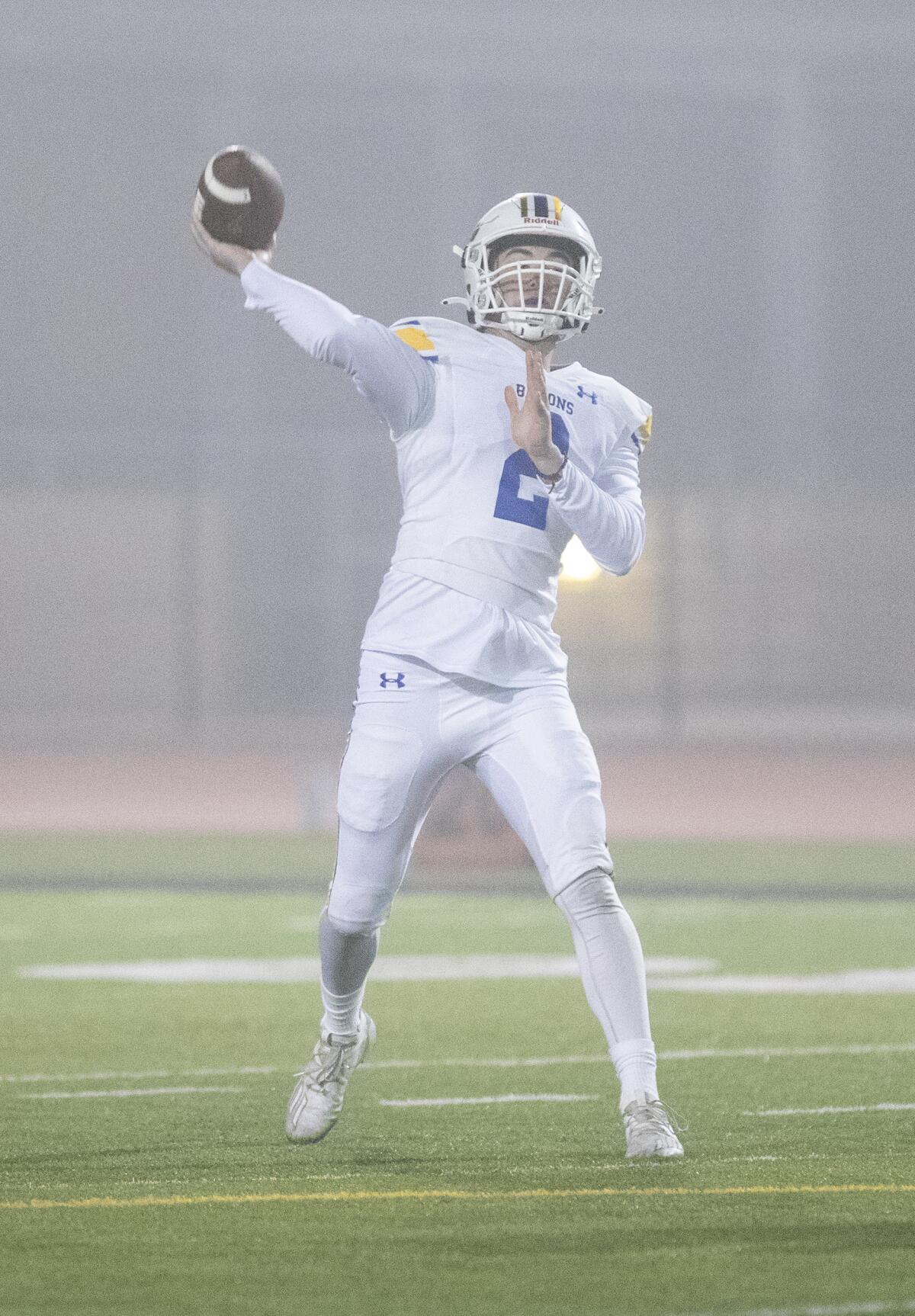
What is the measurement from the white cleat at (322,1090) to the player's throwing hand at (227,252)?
1.69 meters

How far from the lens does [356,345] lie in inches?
183

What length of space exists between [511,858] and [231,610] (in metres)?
17.8

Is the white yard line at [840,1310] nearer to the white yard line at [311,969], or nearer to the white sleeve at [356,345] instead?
the white sleeve at [356,345]

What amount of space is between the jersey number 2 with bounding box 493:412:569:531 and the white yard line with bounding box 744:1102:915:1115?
1.60 meters

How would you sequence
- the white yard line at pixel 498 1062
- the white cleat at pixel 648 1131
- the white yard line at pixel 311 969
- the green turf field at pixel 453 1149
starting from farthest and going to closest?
the white yard line at pixel 311 969 → the white yard line at pixel 498 1062 → the white cleat at pixel 648 1131 → the green turf field at pixel 453 1149

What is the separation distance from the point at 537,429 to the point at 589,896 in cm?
95

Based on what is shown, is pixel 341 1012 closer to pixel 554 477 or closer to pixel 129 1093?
pixel 129 1093

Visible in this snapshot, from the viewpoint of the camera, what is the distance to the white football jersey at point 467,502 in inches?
186

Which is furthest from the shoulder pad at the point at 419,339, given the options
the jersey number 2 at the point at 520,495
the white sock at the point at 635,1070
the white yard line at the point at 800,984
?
the white yard line at the point at 800,984

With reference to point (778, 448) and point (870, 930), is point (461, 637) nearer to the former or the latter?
point (870, 930)

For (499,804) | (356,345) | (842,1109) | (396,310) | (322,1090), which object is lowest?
(842,1109)

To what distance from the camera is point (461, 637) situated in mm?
4738

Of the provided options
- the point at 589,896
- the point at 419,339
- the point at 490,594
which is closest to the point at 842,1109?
the point at 589,896

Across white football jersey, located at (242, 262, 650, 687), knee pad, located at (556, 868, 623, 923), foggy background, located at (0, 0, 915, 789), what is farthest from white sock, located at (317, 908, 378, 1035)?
foggy background, located at (0, 0, 915, 789)
